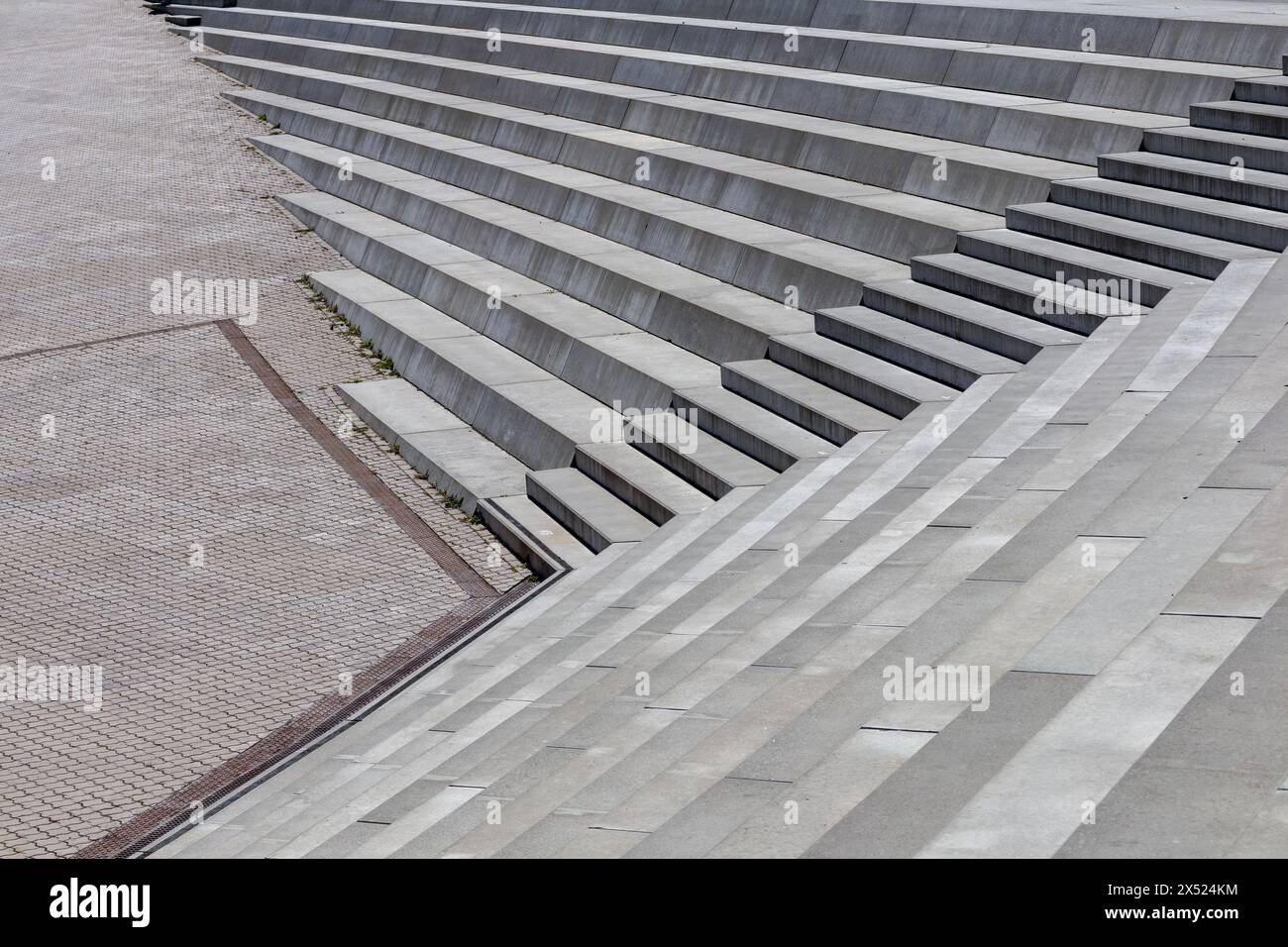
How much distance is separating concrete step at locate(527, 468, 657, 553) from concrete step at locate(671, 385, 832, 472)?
817 millimetres

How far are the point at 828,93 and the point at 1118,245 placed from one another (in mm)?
4994

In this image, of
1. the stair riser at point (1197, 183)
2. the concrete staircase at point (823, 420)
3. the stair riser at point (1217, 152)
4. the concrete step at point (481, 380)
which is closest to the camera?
the concrete staircase at point (823, 420)

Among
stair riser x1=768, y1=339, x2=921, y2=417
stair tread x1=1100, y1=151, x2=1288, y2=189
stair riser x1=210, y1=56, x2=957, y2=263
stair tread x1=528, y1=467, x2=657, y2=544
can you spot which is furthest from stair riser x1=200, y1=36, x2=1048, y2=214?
stair tread x1=528, y1=467, x2=657, y2=544

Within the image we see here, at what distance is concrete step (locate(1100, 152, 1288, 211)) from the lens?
10.2 m

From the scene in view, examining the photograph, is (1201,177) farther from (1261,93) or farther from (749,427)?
(749,427)

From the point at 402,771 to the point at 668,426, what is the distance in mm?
4362

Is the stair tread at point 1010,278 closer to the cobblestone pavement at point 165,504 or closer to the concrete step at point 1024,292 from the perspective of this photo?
the concrete step at point 1024,292

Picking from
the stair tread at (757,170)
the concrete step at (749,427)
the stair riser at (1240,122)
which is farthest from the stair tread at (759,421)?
the stair riser at (1240,122)

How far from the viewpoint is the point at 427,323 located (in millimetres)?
14719

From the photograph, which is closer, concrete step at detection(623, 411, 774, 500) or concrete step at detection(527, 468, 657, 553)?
concrete step at detection(623, 411, 774, 500)

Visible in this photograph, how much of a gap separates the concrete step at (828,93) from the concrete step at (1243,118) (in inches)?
16.7

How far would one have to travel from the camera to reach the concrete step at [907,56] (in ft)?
40.2

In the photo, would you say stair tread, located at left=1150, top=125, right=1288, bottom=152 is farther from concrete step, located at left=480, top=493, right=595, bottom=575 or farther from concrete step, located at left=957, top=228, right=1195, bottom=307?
concrete step, located at left=480, top=493, right=595, bottom=575
